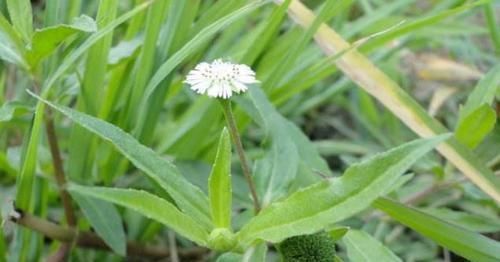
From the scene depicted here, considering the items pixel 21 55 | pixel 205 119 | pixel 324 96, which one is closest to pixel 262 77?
pixel 205 119


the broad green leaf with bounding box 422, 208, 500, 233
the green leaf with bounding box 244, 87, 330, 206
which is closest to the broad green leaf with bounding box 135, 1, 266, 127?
the green leaf with bounding box 244, 87, 330, 206

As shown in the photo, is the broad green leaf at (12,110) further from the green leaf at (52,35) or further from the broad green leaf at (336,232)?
the broad green leaf at (336,232)

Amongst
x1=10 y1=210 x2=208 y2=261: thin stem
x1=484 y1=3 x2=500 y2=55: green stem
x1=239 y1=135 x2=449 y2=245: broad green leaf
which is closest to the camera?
x1=239 y1=135 x2=449 y2=245: broad green leaf

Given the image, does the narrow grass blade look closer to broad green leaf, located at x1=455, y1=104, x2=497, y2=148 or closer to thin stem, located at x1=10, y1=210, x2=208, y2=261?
broad green leaf, located at x1=455, y1=104, x2=497, y2=148

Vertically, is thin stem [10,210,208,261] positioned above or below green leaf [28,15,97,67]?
below

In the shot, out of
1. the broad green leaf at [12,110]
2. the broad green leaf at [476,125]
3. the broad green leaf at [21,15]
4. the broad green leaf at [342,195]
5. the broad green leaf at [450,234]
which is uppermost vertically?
the broad green leaf at [21,15]

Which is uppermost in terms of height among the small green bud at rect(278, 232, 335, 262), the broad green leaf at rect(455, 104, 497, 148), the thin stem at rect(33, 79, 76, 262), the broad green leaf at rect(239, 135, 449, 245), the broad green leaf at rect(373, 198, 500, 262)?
the thin stem at rect(33, 79, 76, 262)

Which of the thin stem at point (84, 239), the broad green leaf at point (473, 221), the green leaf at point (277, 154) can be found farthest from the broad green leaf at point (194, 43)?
the broad green leaf at point (473, 221)
